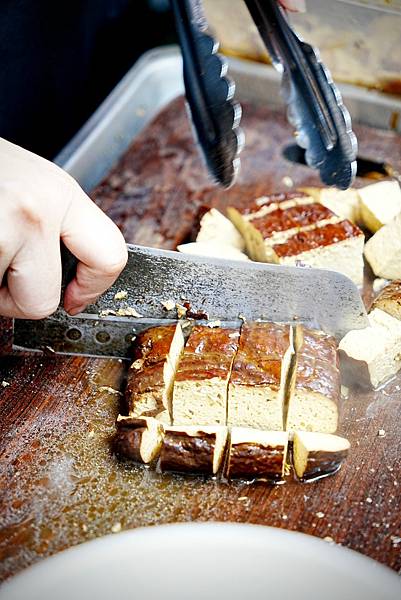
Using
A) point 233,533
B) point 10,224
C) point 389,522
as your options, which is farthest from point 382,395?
point 10,224

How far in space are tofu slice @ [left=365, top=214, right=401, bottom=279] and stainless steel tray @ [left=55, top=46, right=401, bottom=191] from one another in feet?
4.18

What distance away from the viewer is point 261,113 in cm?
496

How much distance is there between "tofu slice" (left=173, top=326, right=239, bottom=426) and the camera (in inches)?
120

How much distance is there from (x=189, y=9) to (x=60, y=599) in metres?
2.64

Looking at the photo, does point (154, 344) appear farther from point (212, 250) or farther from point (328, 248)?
point (328, 248)

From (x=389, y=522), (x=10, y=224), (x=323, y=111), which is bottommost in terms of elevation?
(x=389, y=522)

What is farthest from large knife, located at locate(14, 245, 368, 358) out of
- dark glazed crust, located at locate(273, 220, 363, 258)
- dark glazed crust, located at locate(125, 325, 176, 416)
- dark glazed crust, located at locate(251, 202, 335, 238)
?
dark glazed crust, located at locate(251, 202, 335, 238)

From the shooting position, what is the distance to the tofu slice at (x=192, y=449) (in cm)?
291

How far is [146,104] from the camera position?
5.05 meters

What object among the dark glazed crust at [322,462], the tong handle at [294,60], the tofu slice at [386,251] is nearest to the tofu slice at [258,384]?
the dark glazed crust at [322,462]

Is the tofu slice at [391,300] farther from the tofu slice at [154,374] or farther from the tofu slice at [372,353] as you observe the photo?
the tofu slice at [154,374]

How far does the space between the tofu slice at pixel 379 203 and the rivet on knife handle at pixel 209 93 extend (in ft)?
2.67

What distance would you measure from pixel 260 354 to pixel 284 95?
1.38 metres

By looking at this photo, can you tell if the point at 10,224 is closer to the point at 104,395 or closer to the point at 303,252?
the point at 104,395
